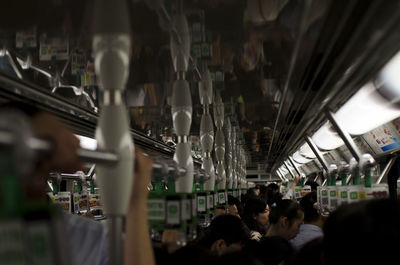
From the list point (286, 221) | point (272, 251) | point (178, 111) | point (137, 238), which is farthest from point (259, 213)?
point (137, 238)

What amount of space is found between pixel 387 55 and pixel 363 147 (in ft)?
9.16

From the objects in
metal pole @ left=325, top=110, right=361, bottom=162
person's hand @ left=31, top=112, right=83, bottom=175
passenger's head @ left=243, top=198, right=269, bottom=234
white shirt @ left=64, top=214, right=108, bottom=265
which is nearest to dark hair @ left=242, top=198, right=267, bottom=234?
passenger's head @ left=243, top=198, right=269, bottom=234

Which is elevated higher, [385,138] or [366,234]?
[385,138]

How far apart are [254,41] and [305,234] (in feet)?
5.67

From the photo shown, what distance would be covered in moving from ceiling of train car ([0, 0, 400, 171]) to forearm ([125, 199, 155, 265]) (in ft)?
3.28

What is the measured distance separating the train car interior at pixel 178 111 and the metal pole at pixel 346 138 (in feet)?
0.06

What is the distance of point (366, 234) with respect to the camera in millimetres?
1081

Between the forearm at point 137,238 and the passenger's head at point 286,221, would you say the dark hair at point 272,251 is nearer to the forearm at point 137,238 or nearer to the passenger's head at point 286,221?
the forearm at point 137,238

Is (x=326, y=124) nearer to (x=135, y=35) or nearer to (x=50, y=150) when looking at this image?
(x=135, y=35)

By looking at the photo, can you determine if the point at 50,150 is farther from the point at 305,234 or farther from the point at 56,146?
the point at 305,234

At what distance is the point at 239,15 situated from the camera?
6.87ft

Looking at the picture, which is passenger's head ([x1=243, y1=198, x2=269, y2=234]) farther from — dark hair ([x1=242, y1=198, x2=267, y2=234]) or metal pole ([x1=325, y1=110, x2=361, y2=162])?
metal pole ([x1=325, y1=110, x2=361, y2=162])

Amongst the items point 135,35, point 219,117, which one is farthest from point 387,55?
point 219,117

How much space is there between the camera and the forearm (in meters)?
1.19
